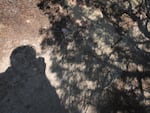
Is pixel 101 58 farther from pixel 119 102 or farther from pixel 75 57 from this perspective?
pixel 119 102

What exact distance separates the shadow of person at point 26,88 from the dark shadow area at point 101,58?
0.36 metres

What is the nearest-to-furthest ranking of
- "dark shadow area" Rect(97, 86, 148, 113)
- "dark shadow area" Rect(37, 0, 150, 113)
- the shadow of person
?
the shadow of person < "dark shadow area" Rect(97, 86, 148, 113) < "dark shadow area" Rect(37, 0, 150, 113)

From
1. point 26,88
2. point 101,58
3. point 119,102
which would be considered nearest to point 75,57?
point 101,58

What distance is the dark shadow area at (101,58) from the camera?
5.77m

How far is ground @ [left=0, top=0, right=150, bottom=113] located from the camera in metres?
5.67

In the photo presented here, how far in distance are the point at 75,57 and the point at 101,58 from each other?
769 millimetres

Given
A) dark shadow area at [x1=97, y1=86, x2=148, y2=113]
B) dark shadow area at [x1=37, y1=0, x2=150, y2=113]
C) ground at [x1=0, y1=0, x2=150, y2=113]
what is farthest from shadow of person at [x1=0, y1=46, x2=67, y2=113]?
dark shadow area at [x1=97, y1=86, x2=148, y2=113]

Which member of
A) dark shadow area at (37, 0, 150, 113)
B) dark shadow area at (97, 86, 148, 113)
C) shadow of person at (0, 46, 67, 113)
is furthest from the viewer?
dark shadow area at (37, 0, 150, 113)

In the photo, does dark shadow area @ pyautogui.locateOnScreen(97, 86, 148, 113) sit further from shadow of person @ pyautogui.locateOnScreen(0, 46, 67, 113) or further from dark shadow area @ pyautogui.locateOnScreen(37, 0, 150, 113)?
shadow of person @ pyautogui.locateOnScreen(0, 46, 67, 113)

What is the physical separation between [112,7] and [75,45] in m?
2.40

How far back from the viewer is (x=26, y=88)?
5.77 m

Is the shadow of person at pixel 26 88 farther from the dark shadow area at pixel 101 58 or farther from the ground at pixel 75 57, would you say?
the dark shadow area at pixel 101 58

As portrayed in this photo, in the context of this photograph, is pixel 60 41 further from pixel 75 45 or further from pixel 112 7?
pixel 112 7

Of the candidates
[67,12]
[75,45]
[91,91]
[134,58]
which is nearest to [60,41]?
[75,45]
